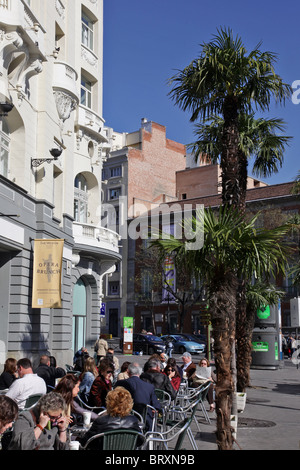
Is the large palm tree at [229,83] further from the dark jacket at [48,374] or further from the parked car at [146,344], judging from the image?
the parked car at [146,344]

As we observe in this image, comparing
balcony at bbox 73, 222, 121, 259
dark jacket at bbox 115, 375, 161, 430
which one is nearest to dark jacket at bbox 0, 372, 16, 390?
dark jacket at bbox 115, 375, 161, 430

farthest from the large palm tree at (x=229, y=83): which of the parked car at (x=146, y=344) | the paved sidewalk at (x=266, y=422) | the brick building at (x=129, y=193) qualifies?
the brick building at (x=129, y=193)

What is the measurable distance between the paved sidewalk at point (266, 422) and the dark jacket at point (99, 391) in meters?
1.59

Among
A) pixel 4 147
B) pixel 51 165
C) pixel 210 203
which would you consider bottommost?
pixel 4 147

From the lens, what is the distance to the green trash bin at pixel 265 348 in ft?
96.5

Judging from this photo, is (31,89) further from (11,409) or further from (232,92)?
(11,409)

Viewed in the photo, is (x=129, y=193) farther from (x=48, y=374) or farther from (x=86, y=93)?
(x=48, y=374)

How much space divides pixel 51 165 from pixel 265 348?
49.6 ft

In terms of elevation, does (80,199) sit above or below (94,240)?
above

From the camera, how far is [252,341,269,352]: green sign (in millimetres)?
29703

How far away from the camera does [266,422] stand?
12578mm

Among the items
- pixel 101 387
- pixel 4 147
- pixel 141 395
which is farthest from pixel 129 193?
pixel 141 395

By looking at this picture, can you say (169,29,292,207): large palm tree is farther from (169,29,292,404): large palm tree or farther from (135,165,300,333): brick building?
(135,165,300,333): brick building

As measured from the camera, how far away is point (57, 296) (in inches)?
765
